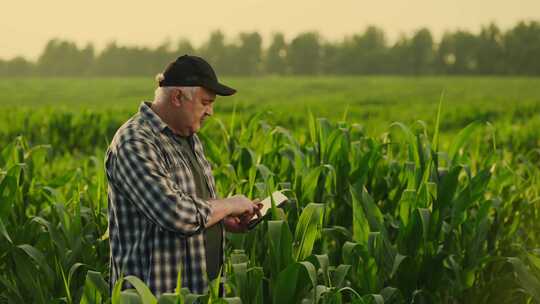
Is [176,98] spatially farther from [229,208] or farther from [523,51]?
[523,51]

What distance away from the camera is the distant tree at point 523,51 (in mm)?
94625

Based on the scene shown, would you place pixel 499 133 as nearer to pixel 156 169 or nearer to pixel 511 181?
pixel 511 181

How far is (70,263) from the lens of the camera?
4652 millimetres

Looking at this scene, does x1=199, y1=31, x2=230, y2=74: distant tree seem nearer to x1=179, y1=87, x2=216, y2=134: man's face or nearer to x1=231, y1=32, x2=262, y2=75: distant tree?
x1=231, y1=32, x2=262, y2=75: distant tree

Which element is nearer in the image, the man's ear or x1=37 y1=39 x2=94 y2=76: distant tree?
the man's ear

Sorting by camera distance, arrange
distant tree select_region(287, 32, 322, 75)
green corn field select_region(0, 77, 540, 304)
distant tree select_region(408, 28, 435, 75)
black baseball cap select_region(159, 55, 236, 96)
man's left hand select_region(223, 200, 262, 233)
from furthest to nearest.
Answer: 1. distant tree select_region(287, 32, 322, 75)
2. distant tree select_region(408, 28, 435, 75)
3. green corn field select_region(0, 77, 540, 304)
4. man's left hand select_region(223, 200, 262, 233)
5. black baseball cap select_region(159, 55, 236, 96)

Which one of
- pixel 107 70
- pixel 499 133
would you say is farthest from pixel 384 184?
pixel 107 70

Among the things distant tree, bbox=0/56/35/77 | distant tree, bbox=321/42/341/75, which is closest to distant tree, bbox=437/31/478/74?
distant tree, bbox=321/42/341/75

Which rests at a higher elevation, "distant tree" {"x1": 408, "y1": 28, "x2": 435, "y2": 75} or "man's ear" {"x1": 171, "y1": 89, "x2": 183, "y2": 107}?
"man's ear" {"x1": 171, "y1": 89, "x2": 183, "y2": 107}

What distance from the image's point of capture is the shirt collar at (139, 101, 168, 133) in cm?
336

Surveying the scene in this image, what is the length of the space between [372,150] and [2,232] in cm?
211

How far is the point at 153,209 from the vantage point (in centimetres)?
317

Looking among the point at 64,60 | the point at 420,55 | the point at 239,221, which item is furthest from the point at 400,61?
the point at 239,221

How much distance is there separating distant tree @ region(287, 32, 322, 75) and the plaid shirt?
102 metres
